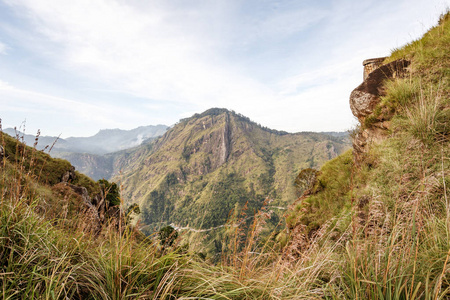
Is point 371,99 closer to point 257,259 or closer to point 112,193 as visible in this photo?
point 257,259

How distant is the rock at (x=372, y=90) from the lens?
6586mm

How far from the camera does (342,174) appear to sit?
340 inches

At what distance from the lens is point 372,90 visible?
Result: 720 centimetres

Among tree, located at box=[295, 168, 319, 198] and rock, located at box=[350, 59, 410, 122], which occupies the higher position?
rock, located at box=[350, 59, 410, 122]

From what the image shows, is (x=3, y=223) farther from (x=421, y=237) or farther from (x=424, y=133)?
(x=424, y=133)

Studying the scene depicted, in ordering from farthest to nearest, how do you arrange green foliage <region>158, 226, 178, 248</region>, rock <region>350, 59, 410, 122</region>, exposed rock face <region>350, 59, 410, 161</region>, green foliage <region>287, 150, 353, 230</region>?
green foliage <region>287, 150, 353, 230</region>, rock <region>350, 59, 410, 122</region>, exposed rock face <region>350, 59, 410, 161</region>, green foliage <region>158, 226, 178, 248</region>

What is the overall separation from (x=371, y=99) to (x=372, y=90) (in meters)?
0.40

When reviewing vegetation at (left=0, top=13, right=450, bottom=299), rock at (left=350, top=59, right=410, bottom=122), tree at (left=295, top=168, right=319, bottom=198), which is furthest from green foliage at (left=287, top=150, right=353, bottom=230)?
vegetation at (left=0, top=13, right=450, bottom=299)

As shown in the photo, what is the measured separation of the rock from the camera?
6.59 metres

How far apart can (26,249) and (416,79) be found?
29.7 feet

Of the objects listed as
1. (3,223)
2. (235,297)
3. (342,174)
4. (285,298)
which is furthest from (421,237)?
(342,174)

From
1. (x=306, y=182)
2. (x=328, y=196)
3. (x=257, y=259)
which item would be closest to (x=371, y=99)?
(x=328, y=196)

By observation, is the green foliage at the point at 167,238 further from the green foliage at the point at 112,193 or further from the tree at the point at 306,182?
the tree at the point at 306,182

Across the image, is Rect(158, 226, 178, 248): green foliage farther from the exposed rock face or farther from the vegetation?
the exposed rock face
